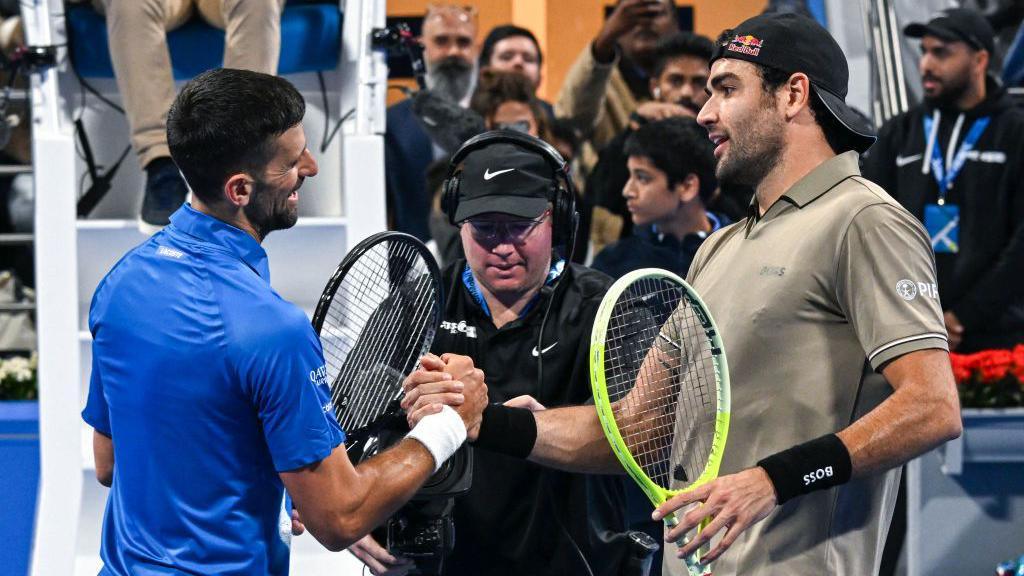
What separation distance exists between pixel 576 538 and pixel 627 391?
36cm

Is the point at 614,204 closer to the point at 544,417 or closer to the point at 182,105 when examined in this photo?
the point at 544,417

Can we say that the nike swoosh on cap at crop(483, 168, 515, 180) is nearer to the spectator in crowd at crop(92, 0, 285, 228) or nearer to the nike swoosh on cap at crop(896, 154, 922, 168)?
the spectator in crowd at crop(92, 0, 285, 228)

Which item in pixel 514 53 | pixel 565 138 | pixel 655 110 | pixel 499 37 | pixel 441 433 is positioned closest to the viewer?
pixel 441 433

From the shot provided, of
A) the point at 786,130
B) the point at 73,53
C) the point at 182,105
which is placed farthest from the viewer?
the point at 73,53

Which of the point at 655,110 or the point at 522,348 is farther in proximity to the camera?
the point at 655,110

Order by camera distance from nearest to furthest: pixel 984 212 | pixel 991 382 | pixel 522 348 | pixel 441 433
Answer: pixel 441 433 < pixel 522 348 < pixel 991 382 < pixel 984 212

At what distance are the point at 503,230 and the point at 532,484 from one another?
593 mm

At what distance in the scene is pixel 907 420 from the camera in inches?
89.7

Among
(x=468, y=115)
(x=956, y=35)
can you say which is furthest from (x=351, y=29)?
(x=956, y=35)

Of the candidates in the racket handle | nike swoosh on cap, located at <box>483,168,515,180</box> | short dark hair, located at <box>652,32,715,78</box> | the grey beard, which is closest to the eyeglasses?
nike swoosh on cap, located at <box>483,168,515,180</box>

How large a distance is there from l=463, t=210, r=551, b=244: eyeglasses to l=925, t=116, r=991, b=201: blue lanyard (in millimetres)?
3268

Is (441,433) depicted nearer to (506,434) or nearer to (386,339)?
(506,434)

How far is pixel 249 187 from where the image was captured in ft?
7.84

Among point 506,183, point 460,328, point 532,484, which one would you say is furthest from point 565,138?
point 532,484
